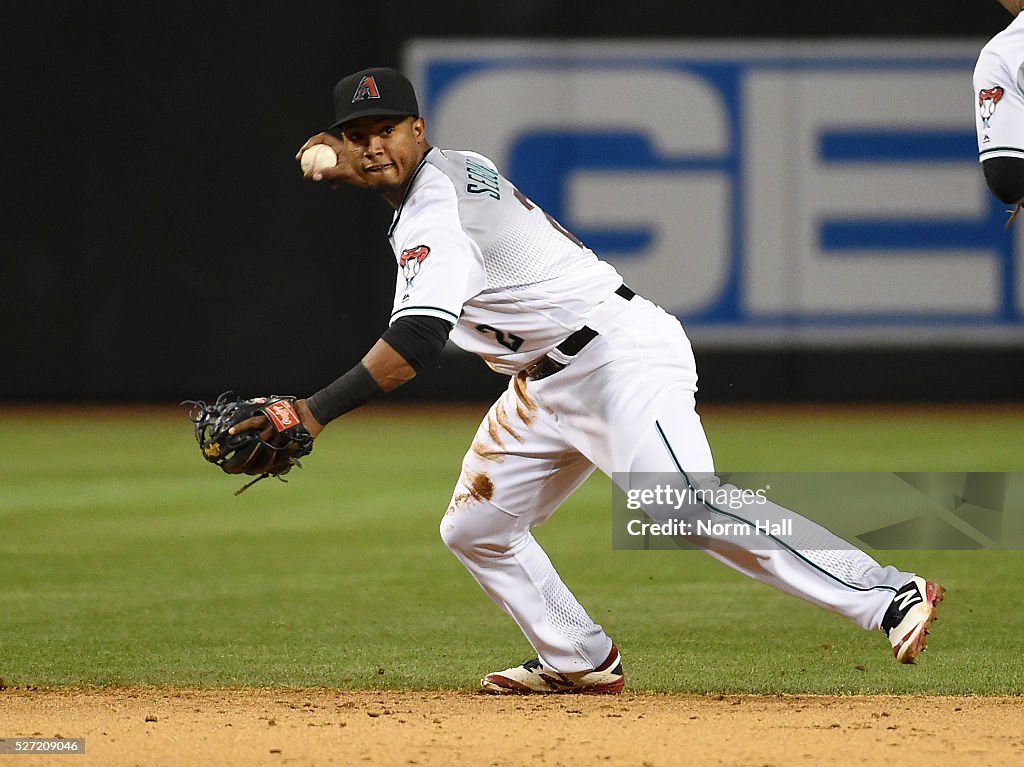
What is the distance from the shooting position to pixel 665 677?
5.14 metres

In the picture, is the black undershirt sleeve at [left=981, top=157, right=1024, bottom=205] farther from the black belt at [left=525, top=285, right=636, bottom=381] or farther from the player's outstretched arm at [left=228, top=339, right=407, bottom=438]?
the player's outstretched arm at [left=228, top=339, right=407, bottom=438]

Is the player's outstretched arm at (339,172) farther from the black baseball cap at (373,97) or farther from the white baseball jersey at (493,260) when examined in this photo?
the white baseball jersey at (493,260)

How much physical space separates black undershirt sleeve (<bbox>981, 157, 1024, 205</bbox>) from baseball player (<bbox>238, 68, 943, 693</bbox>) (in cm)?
102

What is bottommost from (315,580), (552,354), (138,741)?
(315,580)

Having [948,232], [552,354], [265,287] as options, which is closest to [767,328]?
[948,232]

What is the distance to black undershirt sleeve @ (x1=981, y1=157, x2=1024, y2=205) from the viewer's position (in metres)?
4.08

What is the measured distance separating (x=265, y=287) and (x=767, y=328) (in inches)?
179

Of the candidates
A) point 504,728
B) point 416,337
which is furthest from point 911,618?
point 416,337

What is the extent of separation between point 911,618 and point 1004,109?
1347mm

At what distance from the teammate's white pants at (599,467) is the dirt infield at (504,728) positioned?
0.33m

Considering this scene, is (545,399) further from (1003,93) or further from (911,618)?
(1003,93)

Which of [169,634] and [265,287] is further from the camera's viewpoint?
[265,287]

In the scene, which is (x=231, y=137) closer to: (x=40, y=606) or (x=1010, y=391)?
(x=1010, y=391)

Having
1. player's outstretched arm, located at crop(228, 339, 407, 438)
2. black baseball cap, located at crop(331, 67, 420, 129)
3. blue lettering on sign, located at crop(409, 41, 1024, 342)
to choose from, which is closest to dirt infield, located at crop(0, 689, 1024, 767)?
player's outstretched arm, located at crop(228, 339, 407, 438)
